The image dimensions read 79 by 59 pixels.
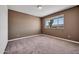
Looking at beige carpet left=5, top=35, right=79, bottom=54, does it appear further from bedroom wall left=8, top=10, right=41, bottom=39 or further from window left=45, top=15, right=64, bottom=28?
window left=45, top=15, right=64, bottom=28

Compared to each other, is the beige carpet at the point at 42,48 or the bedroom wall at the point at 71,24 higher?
the bedroom wall at the point at 71,24

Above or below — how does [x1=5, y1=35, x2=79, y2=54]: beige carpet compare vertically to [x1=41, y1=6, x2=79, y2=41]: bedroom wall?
below

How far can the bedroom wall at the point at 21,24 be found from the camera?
14.8ft

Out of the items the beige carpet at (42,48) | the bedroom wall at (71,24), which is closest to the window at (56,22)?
the bedroom wall at (71,24)

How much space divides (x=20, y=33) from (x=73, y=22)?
404 cm

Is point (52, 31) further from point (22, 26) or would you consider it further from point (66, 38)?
point (22, 26)

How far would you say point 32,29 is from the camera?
21.2ft

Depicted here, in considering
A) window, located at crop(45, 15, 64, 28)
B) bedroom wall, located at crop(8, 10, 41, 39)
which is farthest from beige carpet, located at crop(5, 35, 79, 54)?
window, located at crop(45, 15, 64, 28)

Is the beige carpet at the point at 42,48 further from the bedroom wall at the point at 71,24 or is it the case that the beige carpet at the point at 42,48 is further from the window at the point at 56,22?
the window at the point at 56,22

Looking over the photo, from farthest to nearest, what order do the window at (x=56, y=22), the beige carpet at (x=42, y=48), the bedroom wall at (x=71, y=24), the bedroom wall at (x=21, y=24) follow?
the window at (x=56, y=22)
the bedroom wall at (x=21, y=24)
the bedroom wall at (x=71, y=24)
the beige carpet at (x=42, y=48)

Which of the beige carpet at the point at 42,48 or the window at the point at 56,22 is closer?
the beige carpet at the point at 42,48

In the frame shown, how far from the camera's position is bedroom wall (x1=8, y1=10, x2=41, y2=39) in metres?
4.51

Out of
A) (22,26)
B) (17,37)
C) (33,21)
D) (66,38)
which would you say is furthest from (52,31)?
(17,37)

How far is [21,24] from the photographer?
17.4 ft
